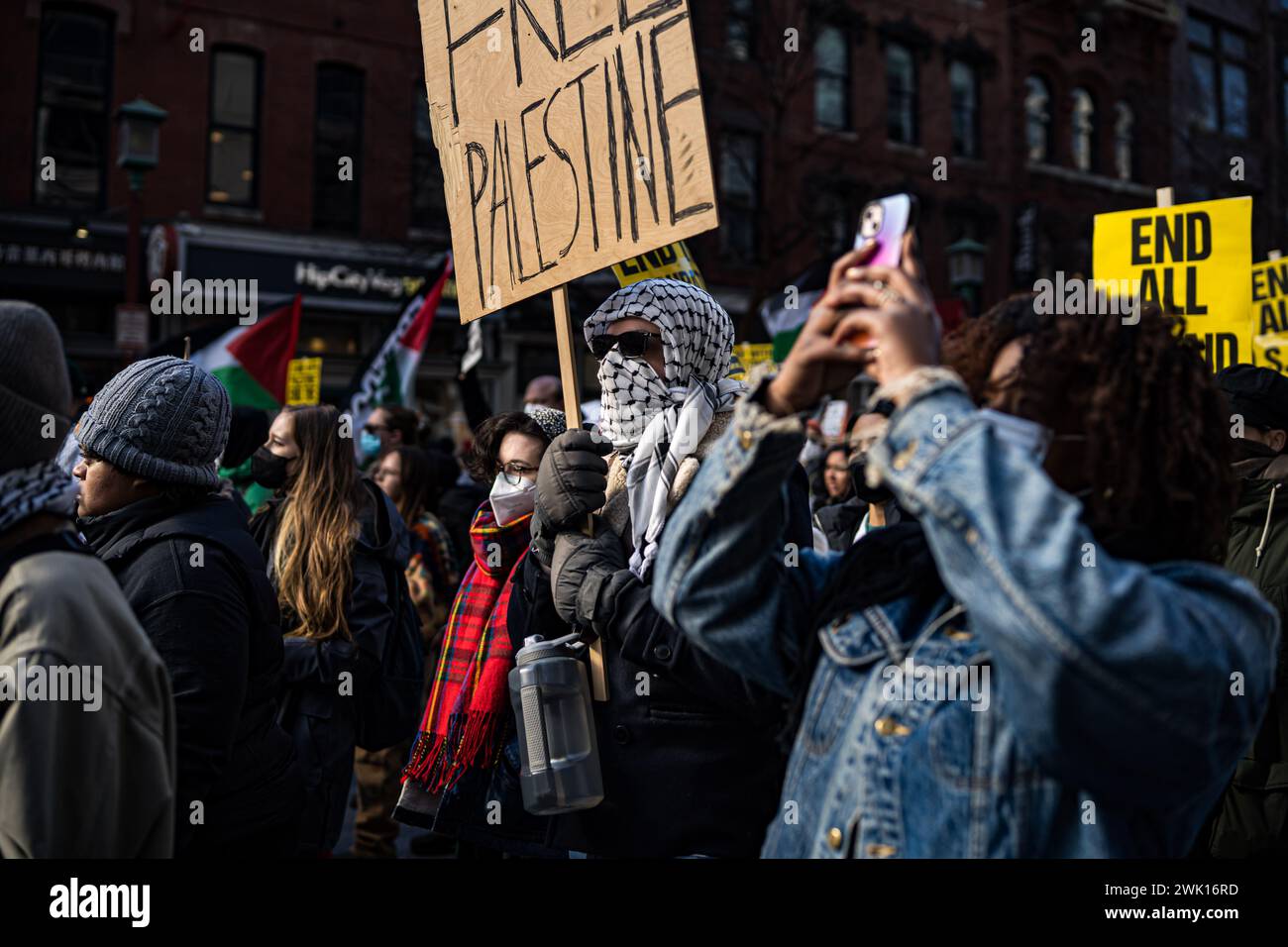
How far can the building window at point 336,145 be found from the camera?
58.1 feet

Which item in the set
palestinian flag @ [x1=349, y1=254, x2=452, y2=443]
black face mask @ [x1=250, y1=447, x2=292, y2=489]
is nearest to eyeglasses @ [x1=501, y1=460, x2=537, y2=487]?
black face mask @ [x1=250, y1=447, x2=292, y2=489]

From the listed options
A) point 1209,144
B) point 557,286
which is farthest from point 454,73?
point 1209,144

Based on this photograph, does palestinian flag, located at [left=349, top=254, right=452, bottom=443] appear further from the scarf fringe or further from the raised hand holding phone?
the raised hand holding phone

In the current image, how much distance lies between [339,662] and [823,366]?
9.05ft

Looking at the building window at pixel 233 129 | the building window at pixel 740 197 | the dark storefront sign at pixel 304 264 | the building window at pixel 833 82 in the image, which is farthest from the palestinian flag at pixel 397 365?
the building window at pixel 833 82

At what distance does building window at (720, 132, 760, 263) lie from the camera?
19.9 m

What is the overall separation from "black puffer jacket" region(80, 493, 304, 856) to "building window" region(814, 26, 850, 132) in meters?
20.5

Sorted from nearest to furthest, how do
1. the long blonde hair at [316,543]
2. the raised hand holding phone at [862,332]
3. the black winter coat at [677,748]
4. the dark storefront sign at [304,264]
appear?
the raised hand holding phone at [862,332]
the black winter coat at [677,748]
the long blonde hair at [316,543]
the dark storefront sign at [304,264]

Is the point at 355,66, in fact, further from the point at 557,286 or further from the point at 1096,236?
the point at 557,286

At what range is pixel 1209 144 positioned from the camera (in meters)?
Result: 23.5

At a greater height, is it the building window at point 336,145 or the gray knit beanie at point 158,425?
the building window at point 336,145

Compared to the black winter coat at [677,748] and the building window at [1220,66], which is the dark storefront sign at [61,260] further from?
the building window at [1220,66]

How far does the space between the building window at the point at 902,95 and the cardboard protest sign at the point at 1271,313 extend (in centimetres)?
1675

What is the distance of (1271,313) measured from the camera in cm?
674
